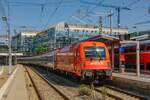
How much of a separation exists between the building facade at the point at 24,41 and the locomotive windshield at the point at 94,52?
76179mm

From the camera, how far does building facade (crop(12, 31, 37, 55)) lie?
105062 millimetres

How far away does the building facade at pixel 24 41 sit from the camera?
105 meters

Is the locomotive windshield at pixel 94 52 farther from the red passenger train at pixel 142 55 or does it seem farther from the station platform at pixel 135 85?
the red passenger train at pixel 142 55

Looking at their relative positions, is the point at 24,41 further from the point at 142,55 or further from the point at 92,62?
the point at 92,62

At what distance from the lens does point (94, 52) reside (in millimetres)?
25625

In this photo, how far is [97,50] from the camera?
84.3 ft

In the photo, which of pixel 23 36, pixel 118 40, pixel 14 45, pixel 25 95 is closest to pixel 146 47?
pixel 118 40

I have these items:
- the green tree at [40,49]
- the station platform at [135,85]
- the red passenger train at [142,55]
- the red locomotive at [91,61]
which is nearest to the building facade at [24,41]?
the green tree at [40,49]

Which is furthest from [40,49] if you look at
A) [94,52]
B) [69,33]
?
[94,52]

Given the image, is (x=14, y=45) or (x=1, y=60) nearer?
(x=14, y=45)

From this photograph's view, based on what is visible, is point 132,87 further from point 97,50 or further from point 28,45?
point 28,45

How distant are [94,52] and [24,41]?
82127 mm

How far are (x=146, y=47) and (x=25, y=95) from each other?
55.3ft

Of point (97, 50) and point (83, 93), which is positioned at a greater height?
point (97, 50)
